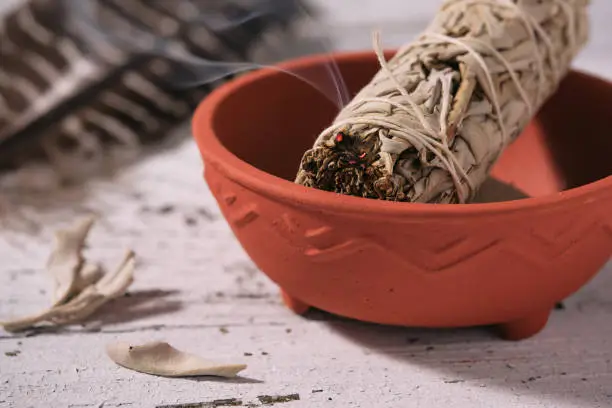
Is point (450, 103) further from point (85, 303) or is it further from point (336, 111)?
point (85, 303)

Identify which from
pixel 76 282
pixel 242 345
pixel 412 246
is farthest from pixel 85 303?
pixel 412 246

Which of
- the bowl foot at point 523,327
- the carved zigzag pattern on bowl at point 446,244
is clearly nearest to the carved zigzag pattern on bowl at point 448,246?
the carved zigzag pattern on bowl at point 446,244

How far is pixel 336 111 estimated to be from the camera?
91 cm

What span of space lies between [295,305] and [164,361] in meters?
0.15

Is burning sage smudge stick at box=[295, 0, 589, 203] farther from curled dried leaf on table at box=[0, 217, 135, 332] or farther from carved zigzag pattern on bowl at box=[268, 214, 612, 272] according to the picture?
curled dried leaf on table at box=[0, 217, 135, 332]

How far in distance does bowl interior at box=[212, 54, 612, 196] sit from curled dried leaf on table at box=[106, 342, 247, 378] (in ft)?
0.78

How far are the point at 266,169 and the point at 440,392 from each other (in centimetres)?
34

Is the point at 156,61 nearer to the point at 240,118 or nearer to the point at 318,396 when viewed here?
the point at 240,118

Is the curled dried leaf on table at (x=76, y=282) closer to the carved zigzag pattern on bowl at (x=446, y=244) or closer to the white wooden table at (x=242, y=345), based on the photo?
the white wooden table at (x=242, y=345)

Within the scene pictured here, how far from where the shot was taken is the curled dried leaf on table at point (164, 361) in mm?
673

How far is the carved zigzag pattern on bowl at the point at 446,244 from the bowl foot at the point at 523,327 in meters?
0.10

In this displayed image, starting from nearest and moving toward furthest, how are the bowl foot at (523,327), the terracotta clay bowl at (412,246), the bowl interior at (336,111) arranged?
the terracotta clay bowl at (412,246) < the bowl foot at (523,327) < the bowl interior at (336,111)

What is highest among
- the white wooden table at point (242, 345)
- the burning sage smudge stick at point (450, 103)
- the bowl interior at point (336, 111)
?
the burning sage smudge stick at point (450, 103)

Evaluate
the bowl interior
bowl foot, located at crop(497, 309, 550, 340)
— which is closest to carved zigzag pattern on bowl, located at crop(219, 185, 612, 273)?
bowl foot, located at crop(497, 309, 550, 340)
